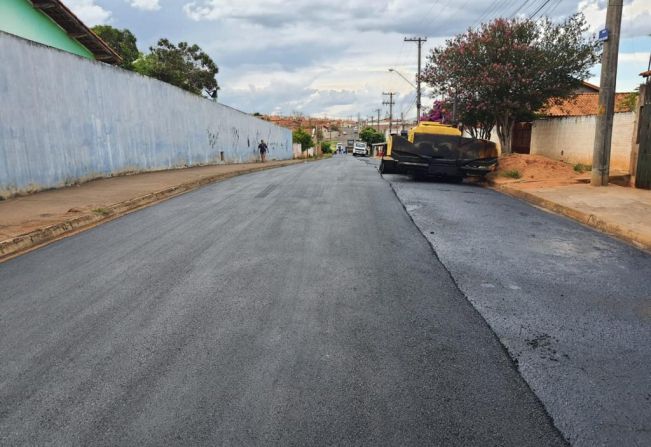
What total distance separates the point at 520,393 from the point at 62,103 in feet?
44.3

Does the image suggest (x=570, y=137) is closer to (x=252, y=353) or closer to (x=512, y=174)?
(x=512, y=174)

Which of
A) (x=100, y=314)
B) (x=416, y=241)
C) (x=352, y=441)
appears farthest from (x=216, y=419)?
(x=416, y=241)

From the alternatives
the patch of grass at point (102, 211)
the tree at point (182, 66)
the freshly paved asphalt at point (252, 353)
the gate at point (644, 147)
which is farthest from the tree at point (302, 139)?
the freshly paved asphalt at point (252, 353)

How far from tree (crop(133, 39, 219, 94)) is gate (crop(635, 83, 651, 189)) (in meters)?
37.9

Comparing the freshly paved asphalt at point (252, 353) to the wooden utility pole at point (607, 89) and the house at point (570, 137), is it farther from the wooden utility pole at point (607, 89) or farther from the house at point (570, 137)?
the house at point (570, 137)

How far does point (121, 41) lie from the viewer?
42094 mm

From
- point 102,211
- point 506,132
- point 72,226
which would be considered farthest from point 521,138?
point 72,226

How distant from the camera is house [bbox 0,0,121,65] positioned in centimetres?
1791

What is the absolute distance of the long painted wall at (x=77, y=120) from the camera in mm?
10859

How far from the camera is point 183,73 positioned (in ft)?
154

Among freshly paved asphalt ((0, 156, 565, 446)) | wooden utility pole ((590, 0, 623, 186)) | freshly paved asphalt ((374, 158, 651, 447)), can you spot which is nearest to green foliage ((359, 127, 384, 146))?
wooden utility pole ((590, 0, 623, 186))

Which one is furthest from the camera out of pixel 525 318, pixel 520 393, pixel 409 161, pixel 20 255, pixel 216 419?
pixel 409 161

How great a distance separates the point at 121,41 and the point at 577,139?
124 ft

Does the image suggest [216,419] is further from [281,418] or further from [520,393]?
[520,393]
